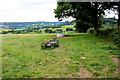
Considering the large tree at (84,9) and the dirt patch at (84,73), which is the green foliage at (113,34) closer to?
the large tree at (84,9)

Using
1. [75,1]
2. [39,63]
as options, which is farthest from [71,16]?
[39,63]

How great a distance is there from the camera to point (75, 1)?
1500 cm

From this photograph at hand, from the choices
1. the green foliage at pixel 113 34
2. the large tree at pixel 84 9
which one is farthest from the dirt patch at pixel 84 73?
the large tree at pixel 84 9

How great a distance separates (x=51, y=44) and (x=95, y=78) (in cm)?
650

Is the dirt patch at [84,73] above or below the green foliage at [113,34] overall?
below

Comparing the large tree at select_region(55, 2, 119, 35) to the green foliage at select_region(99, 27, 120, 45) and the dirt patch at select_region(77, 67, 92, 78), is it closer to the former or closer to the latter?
the green foliage at select_region(99, 27, 120, 45)

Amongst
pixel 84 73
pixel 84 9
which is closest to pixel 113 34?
pixel 84 9

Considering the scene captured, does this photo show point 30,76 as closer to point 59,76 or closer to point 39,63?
point 59,76

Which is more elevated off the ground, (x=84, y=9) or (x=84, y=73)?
(x=84, y=9)

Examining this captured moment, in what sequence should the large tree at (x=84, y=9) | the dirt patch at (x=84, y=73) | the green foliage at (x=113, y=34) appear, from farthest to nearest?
the large tree at (x=84, y=9) < the green foliage at (x=113, y=34) < the dirt patch at (x=84, y=73)

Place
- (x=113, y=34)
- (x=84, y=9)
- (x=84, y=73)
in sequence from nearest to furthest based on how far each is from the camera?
(x=84, y=73) → (x=113, y=34) → (x=84, y=9)

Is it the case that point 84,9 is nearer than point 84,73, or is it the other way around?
point 84,73

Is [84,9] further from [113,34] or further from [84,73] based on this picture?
[84,73]

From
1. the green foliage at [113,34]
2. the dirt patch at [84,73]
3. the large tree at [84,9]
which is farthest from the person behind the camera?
the large tree at [84,9]
